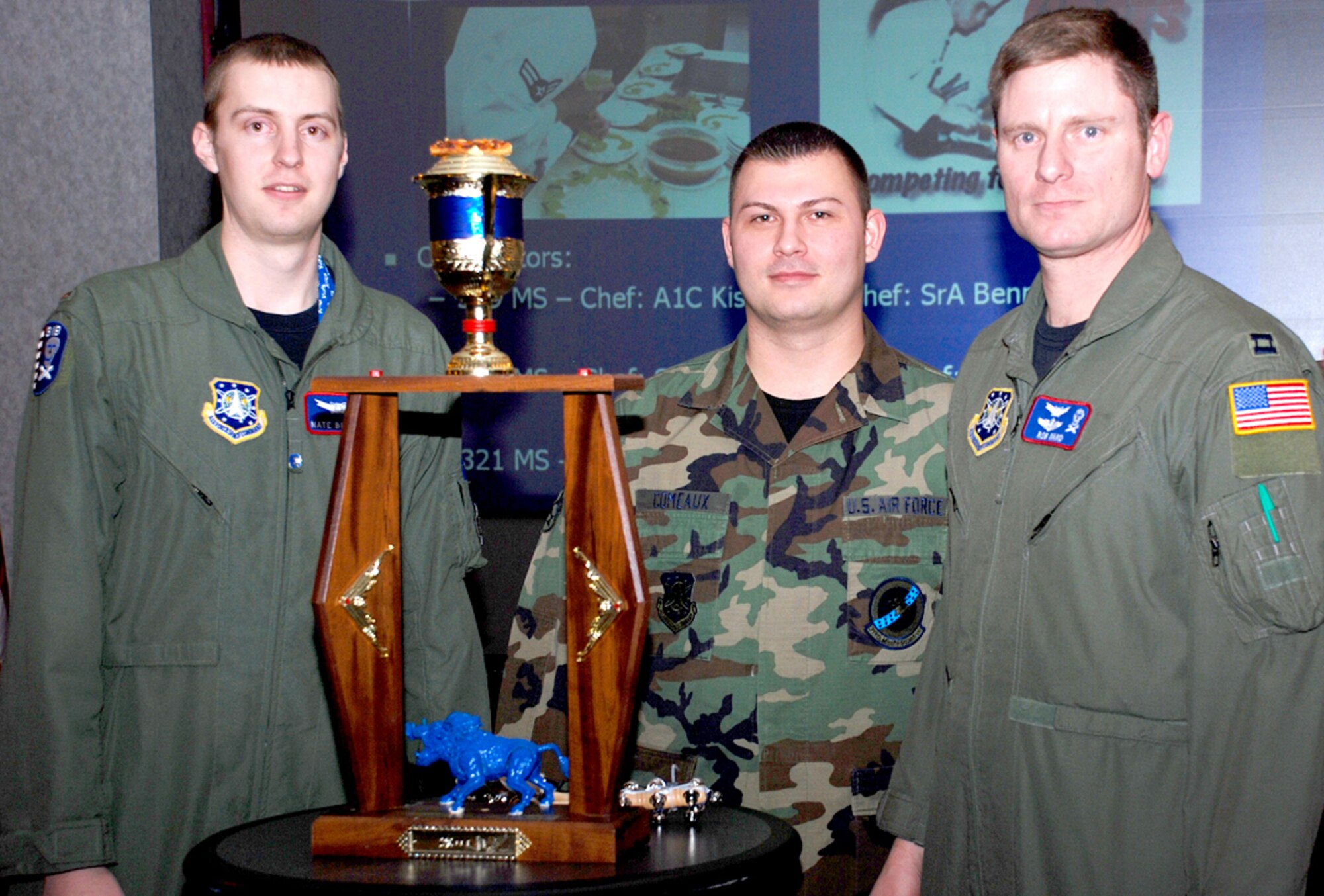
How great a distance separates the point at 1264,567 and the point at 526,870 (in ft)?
3.06

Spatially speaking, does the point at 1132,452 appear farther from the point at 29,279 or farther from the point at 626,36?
the point at 29,279

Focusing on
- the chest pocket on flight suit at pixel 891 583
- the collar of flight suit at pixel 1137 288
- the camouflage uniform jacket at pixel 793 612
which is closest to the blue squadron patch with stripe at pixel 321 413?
the camouflage uniform jacket at pixel 793 612

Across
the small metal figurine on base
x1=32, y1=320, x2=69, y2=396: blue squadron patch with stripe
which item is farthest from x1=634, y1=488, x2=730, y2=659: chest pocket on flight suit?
x1=32, y1=320, x2=69, y2=396: blue squadron patch with stripe

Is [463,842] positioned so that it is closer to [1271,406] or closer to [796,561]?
[796,561]

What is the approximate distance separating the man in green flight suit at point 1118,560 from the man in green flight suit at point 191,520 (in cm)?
101

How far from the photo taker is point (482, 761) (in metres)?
1.54

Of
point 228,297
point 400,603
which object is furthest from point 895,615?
point 228,297

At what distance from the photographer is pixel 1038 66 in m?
1.75

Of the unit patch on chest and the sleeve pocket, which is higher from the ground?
the sleeve pocket

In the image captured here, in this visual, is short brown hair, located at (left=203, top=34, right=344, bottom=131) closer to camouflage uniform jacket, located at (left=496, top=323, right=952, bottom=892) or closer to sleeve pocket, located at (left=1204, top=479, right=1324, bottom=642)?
camouflage uniform jacket, located at (left=496, top=323, right=952, bottom=892)

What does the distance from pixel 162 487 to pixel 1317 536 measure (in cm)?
165

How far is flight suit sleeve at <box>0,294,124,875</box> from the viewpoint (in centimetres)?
184

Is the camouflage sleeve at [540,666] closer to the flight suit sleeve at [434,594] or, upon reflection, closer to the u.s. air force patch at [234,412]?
the flight suit sleeve at [434,594]

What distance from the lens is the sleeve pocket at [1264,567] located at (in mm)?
1439
